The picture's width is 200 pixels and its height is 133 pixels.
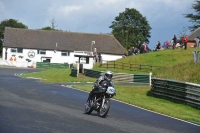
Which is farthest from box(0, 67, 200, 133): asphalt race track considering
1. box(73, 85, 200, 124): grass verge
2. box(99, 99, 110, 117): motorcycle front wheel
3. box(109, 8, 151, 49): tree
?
box(109, 8, 151, 49): tree

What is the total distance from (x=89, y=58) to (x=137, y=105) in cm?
3314

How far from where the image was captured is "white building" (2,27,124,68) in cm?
9800

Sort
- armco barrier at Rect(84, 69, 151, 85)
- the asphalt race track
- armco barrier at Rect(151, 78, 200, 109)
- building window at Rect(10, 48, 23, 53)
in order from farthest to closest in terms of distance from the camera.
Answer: building window at Rect(10, 48, 23, 53) → armco barrier at Rect(84, 69, 151, 85) → armco barrier at Rect(151, 78, 200, 109) → the asphalt race track

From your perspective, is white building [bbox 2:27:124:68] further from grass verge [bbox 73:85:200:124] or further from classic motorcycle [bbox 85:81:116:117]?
classic motorcycle [bbox 85:81:116:117]

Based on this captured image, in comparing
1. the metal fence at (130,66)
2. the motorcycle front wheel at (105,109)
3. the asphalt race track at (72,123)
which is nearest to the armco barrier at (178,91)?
the asphalt race track at (72,123)

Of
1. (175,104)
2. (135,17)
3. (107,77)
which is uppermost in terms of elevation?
(135,17)

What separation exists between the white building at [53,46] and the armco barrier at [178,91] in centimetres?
6677

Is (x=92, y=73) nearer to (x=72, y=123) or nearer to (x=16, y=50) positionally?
(x=72, y=123)

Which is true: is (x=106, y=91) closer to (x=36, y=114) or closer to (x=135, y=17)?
(x=36, y=114)

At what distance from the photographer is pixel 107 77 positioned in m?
17.0

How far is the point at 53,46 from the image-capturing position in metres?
99.6

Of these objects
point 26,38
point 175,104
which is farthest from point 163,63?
point 26,38

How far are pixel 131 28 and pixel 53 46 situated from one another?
26504mm

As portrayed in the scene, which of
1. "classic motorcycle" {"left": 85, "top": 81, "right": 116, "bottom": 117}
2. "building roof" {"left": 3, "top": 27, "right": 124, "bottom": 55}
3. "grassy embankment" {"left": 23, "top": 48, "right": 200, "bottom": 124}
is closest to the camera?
"classic motorcycle" {"left": 85, "top": 81, "right": 116, "bottom": 117}
